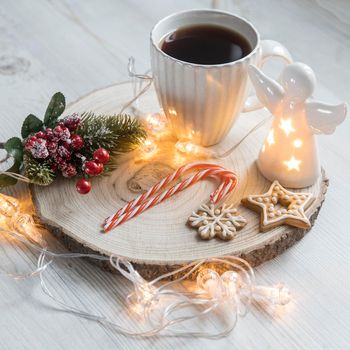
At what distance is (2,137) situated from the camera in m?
1.20

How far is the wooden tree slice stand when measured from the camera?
920 millimetres

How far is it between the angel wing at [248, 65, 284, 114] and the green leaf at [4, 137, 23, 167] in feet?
1.37

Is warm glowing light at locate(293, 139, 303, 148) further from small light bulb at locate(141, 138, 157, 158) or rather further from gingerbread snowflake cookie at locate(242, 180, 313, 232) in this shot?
small light bulb at locate(141, 138, 157, 158)

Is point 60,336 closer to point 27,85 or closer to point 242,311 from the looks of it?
point 242,311

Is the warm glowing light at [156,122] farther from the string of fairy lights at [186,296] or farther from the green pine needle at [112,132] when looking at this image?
the string of fairy lights at [186,296]

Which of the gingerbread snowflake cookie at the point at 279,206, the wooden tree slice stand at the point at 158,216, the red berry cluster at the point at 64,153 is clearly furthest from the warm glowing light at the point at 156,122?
the gingerbread snowflake cookie at the point at 279,206

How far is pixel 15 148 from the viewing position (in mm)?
1019

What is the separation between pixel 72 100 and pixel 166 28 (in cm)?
33

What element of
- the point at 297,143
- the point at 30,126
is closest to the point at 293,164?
the point at 297,143

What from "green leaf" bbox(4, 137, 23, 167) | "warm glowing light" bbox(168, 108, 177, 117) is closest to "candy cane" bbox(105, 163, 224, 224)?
"warm glowing light" bbox(168, 108, 177, 117)

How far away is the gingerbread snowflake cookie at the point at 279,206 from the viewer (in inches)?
37.2

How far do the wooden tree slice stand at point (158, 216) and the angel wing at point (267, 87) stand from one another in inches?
5.8

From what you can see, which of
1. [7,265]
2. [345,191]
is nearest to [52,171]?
[7,265]

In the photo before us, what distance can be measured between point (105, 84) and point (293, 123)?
1.74 ft
